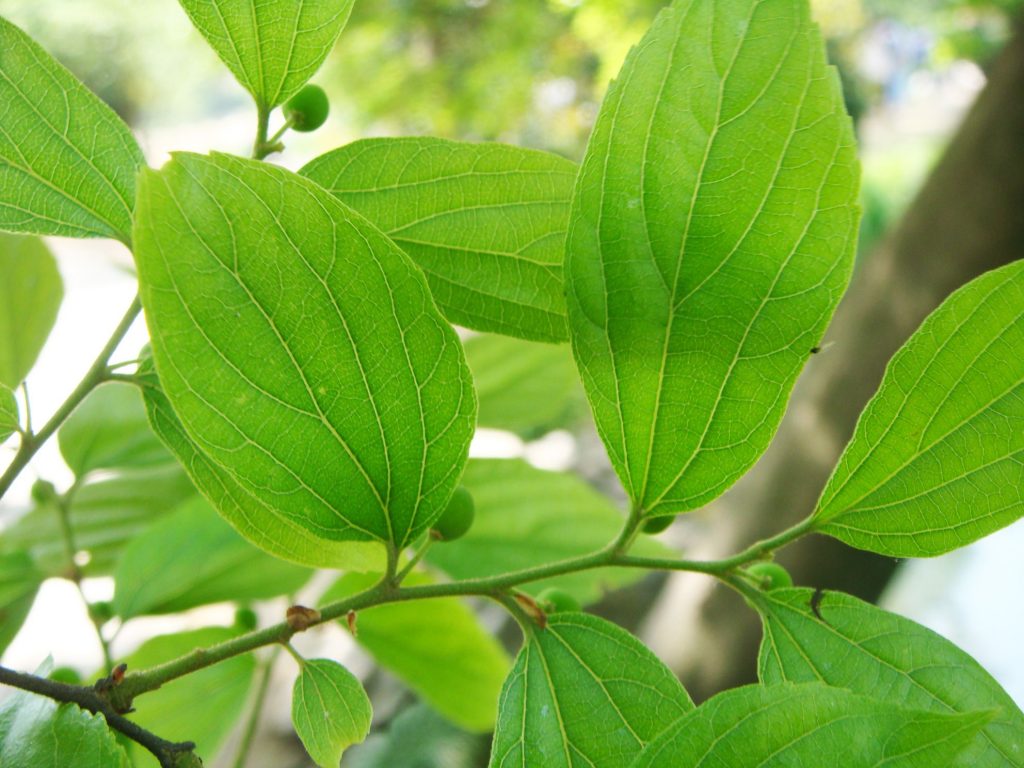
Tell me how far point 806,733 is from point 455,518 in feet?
0.44

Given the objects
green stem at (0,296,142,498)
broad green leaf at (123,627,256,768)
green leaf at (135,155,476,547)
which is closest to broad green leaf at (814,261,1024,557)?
green leaf at (135,155,476,547)

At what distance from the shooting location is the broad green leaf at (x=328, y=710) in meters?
0.29

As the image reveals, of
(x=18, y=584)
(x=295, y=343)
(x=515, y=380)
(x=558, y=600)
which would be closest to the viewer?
(x=295, y=343)

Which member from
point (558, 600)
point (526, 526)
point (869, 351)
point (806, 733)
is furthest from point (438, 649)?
point (869, 351)

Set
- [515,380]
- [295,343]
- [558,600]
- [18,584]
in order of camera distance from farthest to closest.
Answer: [515,380], [18,584], [558,600], [295,343]

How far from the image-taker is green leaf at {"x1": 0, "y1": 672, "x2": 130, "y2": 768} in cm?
26

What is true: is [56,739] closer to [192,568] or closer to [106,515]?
[192,568]

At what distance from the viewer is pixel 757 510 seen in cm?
→ 109

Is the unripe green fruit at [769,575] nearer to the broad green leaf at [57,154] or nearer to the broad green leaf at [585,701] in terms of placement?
the broad green leaf at [585,701]

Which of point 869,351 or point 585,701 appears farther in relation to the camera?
point 869,351

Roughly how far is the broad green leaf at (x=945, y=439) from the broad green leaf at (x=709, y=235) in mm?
38

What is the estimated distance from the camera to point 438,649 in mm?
531

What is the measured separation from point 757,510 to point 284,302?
36.9 inches

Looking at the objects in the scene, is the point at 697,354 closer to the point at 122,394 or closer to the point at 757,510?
the point at 122,394
